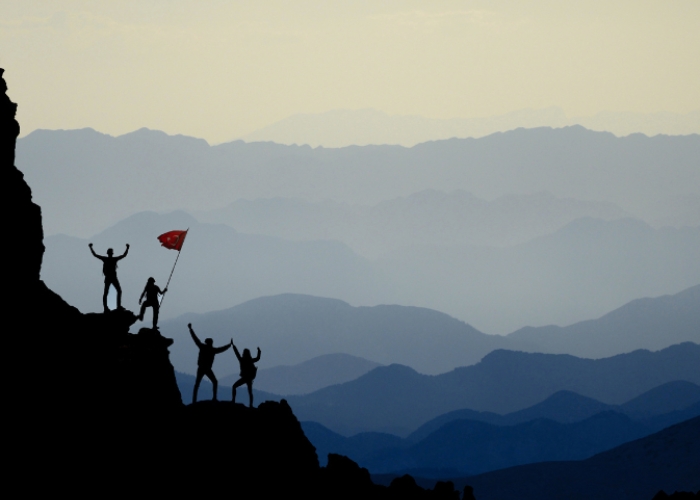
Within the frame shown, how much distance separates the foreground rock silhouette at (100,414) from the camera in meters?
28.5

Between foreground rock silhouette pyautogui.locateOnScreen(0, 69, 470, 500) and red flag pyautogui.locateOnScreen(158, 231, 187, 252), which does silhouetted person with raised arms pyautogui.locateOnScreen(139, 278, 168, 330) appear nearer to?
foreground rock silhouette pyautogui.locateOnScreen(0, 69, 470, 500)

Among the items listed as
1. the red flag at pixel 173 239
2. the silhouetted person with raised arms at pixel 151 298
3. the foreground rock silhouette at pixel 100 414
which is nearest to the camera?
the foreground rock silhouette at pixel 100 414

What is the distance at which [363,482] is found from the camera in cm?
5338

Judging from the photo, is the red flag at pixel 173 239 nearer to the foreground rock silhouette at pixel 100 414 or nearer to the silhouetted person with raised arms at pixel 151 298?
the silhouetted person with raised arms at pixel 151 298

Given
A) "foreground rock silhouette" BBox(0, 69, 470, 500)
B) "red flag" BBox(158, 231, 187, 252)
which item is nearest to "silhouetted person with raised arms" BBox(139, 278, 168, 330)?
"foreground rock silhouette" BBox(0, 69, 470, 500)

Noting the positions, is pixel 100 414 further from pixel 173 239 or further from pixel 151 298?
pixel 173 239

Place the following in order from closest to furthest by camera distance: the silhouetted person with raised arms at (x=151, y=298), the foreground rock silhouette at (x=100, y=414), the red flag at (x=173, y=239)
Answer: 1. the foreground rock silhouette at (x=100, y=414)
2. the silhouetted person with raised arms at (x=151, y=298)
3. the red flag at (x=173, y=239)

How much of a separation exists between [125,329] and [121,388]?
275 centimetres

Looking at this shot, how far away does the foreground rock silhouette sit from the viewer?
93.4 feet

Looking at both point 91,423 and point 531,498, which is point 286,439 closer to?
point 91,423

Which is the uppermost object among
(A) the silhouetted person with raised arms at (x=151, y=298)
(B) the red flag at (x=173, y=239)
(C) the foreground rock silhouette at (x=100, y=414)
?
(B) the red flag at (x=173, y=239)

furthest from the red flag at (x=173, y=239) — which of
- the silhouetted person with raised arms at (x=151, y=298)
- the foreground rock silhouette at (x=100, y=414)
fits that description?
the foreground rock silhouette at (x=100, y=414)

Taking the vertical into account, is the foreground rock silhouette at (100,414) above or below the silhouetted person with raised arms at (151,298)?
below

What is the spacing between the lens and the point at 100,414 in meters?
30.7
